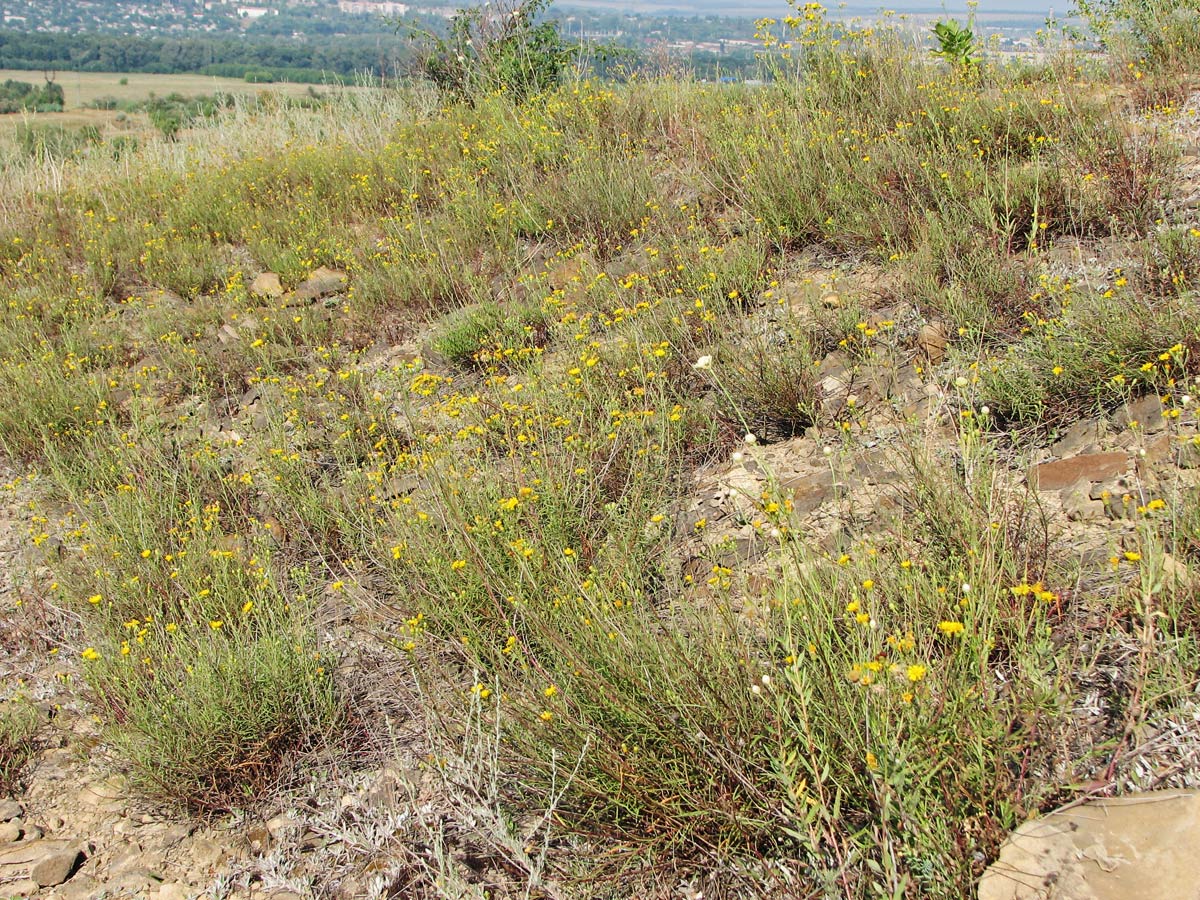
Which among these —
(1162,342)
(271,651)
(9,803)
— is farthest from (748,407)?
(9,803)

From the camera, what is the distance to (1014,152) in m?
4.88

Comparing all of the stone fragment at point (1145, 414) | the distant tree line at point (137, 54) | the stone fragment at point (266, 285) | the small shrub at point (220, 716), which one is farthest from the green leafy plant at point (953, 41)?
the distant tree line at point (137, 54)

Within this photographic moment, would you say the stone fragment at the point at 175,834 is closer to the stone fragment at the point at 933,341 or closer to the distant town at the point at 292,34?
the stone fragment at the point at 933,341

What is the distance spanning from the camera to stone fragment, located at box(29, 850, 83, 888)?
2.47 m

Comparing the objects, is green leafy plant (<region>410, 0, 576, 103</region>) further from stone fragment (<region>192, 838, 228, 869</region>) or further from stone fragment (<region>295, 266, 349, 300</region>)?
stone fragment (<region>192, 838, 228, 869</region>)

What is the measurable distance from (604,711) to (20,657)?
2785mm

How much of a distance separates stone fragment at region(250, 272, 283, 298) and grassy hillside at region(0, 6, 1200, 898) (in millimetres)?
97

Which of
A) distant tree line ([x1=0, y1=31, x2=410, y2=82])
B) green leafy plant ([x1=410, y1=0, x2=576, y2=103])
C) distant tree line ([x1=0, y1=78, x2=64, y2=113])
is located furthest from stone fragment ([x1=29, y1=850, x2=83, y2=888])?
distant tree line ([x1=0, y1=31, x2=410, y2=82])

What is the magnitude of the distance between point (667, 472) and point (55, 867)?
8.12 ft

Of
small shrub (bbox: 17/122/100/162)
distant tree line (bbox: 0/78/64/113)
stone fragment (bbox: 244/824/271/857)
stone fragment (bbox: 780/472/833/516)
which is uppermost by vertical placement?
distant tree line (bbox: 0/78/64/113)

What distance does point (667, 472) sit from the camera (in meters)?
3.49

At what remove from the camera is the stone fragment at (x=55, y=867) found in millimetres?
2473

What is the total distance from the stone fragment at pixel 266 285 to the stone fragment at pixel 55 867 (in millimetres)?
4552

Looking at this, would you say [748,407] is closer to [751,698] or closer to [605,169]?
[751,698]
